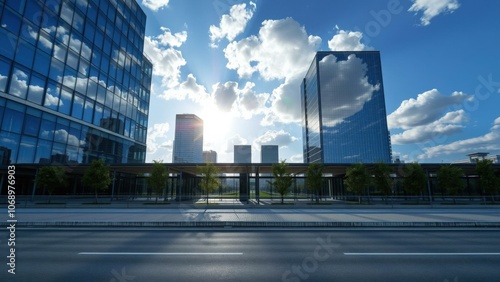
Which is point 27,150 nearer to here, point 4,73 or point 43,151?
point 43,151

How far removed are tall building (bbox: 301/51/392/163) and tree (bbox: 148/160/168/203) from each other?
107792 millimetres

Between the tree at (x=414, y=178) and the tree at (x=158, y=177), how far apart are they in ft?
94.5

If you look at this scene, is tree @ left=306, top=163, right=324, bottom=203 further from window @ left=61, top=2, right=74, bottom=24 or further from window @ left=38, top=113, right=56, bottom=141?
window @ left=61, top=2, right=74, bottom=24

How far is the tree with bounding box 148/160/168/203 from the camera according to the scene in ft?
89.9

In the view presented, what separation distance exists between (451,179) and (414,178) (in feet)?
12.6

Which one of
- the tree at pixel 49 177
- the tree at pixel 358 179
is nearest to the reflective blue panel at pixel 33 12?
the tree at pixel 49 177

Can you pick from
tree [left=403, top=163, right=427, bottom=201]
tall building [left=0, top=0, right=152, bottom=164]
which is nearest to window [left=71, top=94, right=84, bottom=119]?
tall building [left=0, top=0, right=152, bottom=164]

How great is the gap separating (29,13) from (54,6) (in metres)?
4.01

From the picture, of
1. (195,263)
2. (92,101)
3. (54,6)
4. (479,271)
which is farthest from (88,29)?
(479,271)

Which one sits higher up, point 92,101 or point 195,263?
point 92,101

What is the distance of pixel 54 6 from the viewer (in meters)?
30.3

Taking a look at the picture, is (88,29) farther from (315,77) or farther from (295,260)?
(315,77)

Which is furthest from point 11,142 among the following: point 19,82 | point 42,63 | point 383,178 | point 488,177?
point 488,177

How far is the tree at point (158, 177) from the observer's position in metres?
27.4
